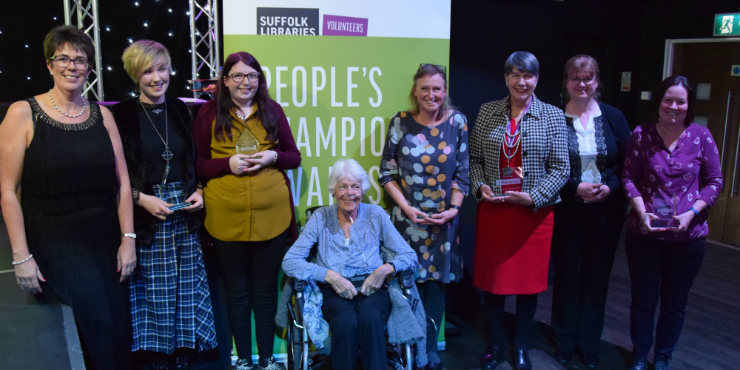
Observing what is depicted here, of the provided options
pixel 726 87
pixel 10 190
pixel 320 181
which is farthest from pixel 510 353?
pixel 726 87

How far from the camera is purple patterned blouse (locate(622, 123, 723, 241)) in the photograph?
271 cm

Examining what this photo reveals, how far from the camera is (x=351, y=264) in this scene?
2.68 metres

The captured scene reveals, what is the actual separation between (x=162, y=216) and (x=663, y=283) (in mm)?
2665

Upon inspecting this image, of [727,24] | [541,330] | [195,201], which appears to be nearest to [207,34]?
[195,201]

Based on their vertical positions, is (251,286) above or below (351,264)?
below

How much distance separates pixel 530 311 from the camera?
3010 mm

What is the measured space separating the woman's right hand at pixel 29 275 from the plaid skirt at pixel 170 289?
61 centimetres

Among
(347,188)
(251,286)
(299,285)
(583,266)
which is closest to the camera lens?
(299,285)

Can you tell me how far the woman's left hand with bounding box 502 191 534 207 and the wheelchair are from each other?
2.16ft

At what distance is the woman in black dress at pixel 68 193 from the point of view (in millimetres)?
2062

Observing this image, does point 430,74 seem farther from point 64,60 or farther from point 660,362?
point 660,362

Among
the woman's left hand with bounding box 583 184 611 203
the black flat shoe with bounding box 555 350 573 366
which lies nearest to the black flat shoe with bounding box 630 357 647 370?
the black flat shoe with bounding box 555 350 573 366

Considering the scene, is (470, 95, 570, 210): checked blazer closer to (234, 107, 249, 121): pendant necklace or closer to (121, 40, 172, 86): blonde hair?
(234, 107, 249, 121): pendant necklace

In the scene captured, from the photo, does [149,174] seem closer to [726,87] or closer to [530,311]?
[530,311]
